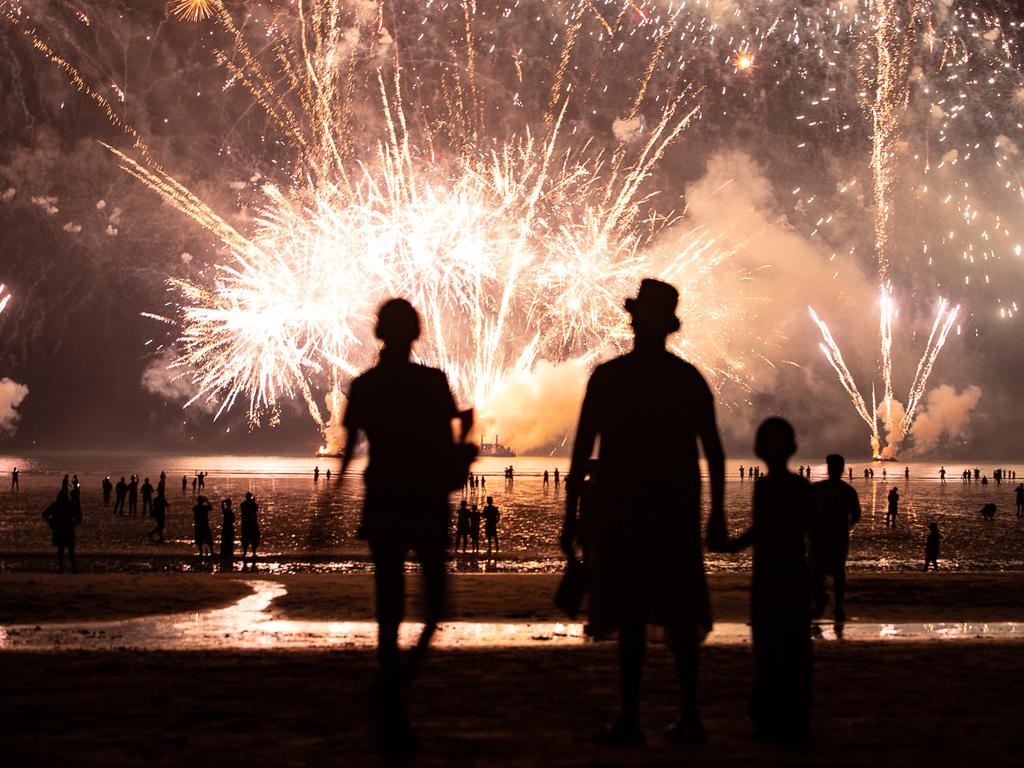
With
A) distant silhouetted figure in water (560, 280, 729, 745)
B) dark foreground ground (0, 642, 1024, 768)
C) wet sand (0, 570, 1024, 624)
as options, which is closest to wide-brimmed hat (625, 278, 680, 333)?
distant silhouetted figure in water (560, 280, 729, 745)

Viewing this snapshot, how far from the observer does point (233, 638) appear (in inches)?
382

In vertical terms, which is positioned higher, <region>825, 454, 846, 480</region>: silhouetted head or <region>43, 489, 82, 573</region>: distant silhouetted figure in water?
<region>825, 454, 846, 480</region>: silhouetted head

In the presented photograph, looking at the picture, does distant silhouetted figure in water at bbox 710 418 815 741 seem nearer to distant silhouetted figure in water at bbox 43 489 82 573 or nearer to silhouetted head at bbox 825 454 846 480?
silhouetted head at bbox 825 454 846 480

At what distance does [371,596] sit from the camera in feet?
47.2

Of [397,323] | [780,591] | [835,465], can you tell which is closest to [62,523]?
[835,465]

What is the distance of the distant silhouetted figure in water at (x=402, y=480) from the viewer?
193 inches

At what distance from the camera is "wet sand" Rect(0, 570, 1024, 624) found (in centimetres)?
1210

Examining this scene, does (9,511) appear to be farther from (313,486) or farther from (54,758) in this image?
(54,758)

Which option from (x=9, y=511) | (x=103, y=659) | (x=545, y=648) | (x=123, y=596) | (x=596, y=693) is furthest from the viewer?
(x=9, y=511)

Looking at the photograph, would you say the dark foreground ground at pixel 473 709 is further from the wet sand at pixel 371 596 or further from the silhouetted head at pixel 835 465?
the wet sand at pixel 371 596

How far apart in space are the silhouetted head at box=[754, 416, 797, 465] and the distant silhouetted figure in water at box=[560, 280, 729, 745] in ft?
2.02

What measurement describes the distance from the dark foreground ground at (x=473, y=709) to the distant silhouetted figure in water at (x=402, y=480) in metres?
0.54

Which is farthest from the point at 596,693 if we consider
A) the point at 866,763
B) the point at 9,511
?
the point at 9,511

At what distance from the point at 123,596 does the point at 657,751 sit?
1105cm
